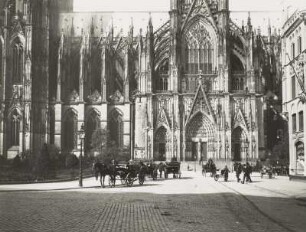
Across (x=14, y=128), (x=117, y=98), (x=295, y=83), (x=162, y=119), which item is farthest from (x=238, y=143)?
(x=14, y=128)

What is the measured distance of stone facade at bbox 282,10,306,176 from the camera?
33594 mm

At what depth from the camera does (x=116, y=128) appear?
71.6 metres

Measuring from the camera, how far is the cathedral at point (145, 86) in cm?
6512

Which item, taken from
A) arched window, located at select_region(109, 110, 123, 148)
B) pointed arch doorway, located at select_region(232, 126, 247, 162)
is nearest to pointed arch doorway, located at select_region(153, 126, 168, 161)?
arched window, located at select_region(109, 110, 123, 148)

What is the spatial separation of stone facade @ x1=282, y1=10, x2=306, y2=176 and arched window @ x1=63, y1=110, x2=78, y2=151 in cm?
3868

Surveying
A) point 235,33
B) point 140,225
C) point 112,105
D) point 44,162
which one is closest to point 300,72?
point 44,162

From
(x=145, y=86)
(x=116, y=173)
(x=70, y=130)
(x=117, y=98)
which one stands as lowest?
(x=116, y=173)

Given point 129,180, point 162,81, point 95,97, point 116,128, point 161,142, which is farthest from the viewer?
point 95,97

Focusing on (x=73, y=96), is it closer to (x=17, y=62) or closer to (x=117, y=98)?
(x=117, y=98)

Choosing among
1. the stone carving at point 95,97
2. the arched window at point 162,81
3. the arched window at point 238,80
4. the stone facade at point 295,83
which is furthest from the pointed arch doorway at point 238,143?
the stone facade at point 295,83

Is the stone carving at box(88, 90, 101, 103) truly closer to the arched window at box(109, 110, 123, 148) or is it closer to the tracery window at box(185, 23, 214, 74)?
the arched window at box(109, 110, 123, 148)

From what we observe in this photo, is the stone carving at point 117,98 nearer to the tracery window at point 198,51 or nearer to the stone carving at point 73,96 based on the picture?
the stone carving at point 73,96

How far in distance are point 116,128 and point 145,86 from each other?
8.97m

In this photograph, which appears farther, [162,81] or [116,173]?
[162,81]
